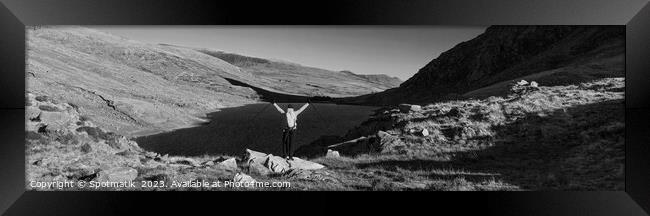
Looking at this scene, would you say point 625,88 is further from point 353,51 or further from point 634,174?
point 353,51

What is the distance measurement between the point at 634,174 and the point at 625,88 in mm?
1535

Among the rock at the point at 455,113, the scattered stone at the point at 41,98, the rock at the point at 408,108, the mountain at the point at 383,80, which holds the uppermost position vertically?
the mountain at the point at 383,80

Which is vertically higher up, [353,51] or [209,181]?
[353,51]

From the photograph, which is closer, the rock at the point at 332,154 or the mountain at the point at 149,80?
the mountain at the point at 149,80

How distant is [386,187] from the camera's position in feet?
33.2

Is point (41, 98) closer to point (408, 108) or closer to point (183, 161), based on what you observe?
point (183, 161)

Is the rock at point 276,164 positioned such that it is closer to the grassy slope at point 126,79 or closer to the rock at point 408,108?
the grassy slope at point 126,79

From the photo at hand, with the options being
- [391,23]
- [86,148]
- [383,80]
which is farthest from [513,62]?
[86,148]

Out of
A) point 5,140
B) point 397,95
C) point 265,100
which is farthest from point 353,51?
point 5,140

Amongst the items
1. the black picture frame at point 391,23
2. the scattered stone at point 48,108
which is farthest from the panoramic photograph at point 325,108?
the black picture frame at point 391,23

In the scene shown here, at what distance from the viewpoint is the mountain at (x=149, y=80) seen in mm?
10328

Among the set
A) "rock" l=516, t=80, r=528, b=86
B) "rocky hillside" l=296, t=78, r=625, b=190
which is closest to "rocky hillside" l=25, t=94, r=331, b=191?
"rocky hillside" l=296, t=78, r=625, b=190

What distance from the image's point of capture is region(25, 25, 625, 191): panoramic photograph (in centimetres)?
1005

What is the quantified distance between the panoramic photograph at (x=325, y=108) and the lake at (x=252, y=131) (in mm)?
26
